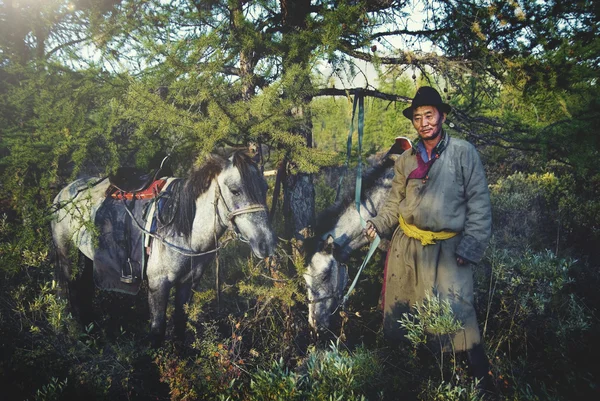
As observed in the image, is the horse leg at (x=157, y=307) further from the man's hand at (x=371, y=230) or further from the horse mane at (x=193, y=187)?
the man's hand at (x=371, y=230)

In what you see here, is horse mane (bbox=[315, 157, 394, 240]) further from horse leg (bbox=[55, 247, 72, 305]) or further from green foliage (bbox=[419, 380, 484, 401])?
horse leg (bbox=[55, 247, 72, 305])

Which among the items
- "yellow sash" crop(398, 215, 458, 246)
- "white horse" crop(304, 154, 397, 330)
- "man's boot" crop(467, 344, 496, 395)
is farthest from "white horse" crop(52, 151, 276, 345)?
"man's boot" crop(467, 344, 496, 395)

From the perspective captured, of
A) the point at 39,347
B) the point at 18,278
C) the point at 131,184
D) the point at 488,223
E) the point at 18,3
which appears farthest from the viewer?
the point at 18,3

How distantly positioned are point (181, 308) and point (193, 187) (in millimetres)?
1454

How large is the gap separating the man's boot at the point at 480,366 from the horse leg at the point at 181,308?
298cm

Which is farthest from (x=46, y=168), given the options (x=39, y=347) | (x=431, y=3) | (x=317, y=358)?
(x=431, y=3)

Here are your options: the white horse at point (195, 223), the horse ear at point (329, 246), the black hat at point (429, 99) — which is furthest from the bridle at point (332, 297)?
the black hat at point (429, 99)

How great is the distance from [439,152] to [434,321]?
149 cm

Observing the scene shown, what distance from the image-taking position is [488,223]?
9.20ft

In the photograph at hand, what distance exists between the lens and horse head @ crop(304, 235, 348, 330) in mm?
3953

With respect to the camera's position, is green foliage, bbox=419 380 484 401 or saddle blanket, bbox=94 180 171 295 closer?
green foliage, bbox=419 380 484 401

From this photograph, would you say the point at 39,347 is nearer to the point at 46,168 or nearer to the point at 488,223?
the point at 46,168

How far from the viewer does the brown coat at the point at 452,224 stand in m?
2.83

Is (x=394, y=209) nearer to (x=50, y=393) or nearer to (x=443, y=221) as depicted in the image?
(x=443, y=221)
